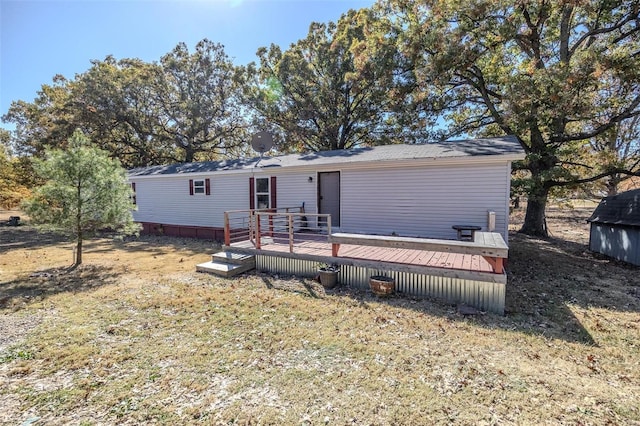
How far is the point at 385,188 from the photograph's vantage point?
8945 millimetres

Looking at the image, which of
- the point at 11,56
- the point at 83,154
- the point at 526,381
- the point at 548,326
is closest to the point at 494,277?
the point at 548,326

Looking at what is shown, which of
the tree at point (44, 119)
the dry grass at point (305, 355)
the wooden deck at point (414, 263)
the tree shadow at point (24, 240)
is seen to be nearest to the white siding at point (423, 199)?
the wooden deck at point (414, 263)

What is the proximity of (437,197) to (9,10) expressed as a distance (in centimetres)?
1660

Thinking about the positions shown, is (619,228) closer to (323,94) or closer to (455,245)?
(455,245)

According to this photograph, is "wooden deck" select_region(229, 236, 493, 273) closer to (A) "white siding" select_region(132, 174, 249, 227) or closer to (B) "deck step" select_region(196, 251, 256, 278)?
(B) "deck step" select_region(196, 251, 256, 278)

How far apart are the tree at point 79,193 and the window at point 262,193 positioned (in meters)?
4.48

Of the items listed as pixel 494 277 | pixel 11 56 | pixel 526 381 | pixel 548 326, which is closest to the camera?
pixel 526 381

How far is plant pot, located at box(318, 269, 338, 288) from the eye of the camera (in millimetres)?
6340

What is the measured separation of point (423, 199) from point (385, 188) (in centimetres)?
116

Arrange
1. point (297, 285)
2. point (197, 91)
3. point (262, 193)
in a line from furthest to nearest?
1. point (197, 91)
2. point (262, 193)
3. point (297, 285)

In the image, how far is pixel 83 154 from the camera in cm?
770

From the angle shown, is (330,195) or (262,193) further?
(262,193)

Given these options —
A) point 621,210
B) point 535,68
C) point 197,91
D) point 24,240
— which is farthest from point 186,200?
point 621,210

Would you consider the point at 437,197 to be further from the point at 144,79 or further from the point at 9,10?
the point at 144,79
